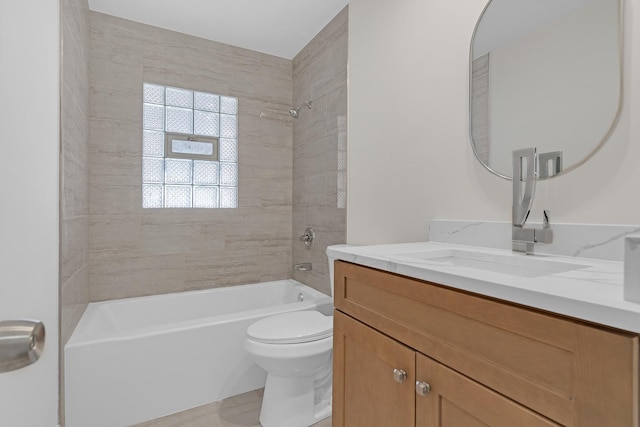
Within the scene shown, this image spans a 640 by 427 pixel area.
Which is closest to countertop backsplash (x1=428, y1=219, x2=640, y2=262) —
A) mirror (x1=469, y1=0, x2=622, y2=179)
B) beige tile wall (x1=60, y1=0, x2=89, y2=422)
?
mirror (x1=469, y1=0, x2=622, y2=179)

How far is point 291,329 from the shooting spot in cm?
159

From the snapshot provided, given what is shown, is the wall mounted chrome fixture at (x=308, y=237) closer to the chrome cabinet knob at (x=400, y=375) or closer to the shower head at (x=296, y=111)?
the shower head at (x=296, y=111)

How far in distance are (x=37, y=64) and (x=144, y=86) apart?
239 centimetres

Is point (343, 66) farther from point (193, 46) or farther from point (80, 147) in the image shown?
point (80, 147)

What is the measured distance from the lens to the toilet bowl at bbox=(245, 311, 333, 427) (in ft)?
4.89

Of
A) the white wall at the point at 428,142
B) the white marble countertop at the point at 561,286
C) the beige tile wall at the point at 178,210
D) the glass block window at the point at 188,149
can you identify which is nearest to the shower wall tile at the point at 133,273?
the beige tile wall at the point at 178,210

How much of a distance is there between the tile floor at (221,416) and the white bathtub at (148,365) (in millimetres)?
39

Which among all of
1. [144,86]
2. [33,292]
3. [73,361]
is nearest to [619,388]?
[33,292]

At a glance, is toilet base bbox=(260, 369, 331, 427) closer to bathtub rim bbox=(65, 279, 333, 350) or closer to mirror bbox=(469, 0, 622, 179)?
bathtub rim bbox=(65, 279, 333, 350)

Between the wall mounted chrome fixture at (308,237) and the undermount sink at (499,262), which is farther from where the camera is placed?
the wall mounted chrome fixture at (308,237)

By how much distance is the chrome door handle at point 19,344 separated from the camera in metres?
0.25

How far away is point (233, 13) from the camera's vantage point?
7.12 feet

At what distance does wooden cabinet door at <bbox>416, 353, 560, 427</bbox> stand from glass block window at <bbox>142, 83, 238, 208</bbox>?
85.6 inches

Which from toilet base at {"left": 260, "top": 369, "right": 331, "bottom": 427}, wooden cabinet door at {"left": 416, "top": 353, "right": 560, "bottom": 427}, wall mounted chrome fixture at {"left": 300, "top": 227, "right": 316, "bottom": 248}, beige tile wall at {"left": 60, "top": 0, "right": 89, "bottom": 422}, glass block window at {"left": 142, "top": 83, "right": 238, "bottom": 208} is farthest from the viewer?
wall mounted chrome fixture at {"left": 300, "top": 227, "right": 316, "bottom": 248}
